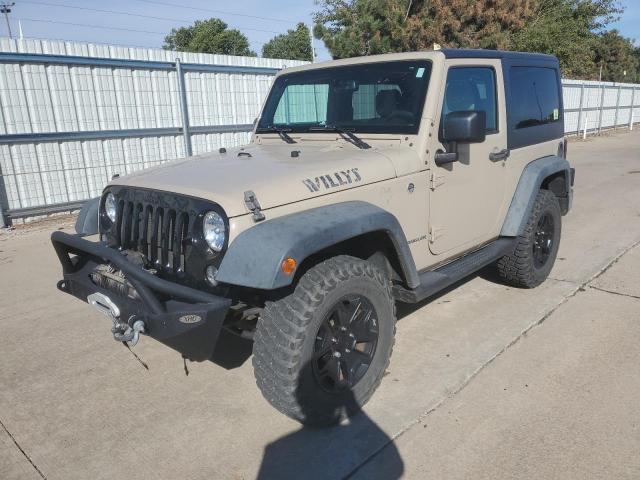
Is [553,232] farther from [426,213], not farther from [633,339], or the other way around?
[426,213]

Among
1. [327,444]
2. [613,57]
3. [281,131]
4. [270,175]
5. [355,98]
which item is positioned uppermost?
[613,57]

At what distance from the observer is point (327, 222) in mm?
2525

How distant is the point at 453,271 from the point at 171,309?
192 centimetres

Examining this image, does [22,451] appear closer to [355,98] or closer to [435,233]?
[435,233]

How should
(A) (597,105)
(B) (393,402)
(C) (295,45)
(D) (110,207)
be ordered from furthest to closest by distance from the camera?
(C) (295,45) → (A) (597,105) → (D) (110,207) → (B) (393,402)

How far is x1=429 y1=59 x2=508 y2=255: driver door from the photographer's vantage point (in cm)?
344

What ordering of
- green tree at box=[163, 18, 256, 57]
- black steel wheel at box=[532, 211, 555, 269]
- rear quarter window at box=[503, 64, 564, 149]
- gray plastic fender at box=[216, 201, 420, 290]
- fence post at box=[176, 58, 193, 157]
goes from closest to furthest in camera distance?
gray plastic fender at box=[216, 201, 420, 290] → rear quarter window at box=[503, 64, 564, 149] → black steel wheel at box=[532, 211, 555, 269] → fence post at box=[176, 58, 193, 157] → green tree at box=[163, 18, 256, 57]

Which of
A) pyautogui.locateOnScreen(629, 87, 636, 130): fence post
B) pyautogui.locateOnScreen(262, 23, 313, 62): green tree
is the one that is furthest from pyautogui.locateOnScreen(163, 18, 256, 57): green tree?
pyautogui.locateOnScreen(629, 87, 636, 130): fence post

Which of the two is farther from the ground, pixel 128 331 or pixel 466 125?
pixel 466 125

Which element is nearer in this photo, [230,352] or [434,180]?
[434,180]

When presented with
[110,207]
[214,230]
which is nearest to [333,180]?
[214,230]

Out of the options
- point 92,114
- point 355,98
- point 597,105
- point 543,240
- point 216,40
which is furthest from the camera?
point 216,40

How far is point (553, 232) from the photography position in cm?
468

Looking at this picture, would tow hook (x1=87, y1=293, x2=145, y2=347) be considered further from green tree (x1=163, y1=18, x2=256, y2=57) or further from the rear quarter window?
green tree (x1=163, y1=18, x2=256, y2=57)
